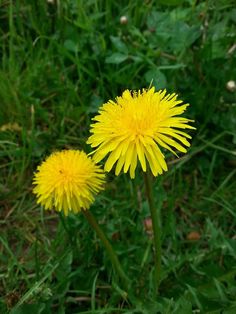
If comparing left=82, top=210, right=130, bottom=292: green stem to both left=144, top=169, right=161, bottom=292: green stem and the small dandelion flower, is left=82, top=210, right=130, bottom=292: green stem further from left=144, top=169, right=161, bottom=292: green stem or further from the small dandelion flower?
the small dandelion flower

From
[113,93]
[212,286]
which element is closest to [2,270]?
[212,286]

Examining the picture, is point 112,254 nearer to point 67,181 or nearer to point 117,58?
point 67,181

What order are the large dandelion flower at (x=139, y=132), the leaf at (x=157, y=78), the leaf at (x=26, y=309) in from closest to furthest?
1. the large dandelion flower at (x=139, y=132)
2. the leaf at (x=26, y=309)
3. the leaf at (x=157, y=78)

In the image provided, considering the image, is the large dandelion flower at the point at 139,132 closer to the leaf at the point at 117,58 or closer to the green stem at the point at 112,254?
the green stem at the point at 112,254

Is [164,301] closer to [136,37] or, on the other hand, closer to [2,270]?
[2,270]

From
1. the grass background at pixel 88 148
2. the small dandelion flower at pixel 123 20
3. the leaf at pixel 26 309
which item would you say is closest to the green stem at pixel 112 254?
the grass background at pixel 88 148
